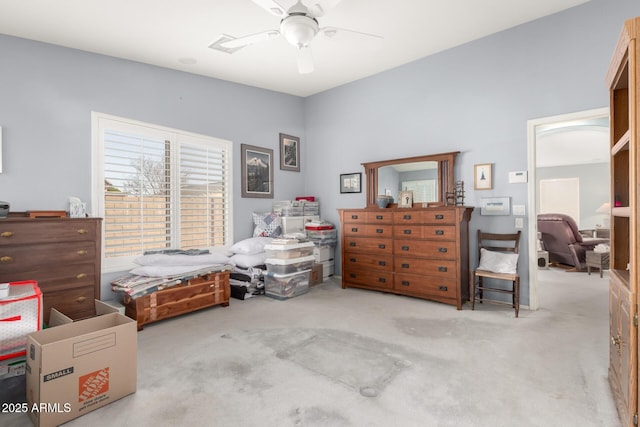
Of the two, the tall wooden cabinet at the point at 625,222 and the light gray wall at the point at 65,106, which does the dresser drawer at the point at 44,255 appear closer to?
the light gray wall at the point at 65,106

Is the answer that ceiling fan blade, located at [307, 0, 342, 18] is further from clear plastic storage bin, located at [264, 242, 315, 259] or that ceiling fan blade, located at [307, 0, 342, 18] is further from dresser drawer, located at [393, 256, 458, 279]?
dresser drawer, located at [393, 256, 458, 279]

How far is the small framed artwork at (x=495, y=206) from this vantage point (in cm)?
404

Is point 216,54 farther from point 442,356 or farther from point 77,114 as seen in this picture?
point 442,356

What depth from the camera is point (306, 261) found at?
4770 millimetres

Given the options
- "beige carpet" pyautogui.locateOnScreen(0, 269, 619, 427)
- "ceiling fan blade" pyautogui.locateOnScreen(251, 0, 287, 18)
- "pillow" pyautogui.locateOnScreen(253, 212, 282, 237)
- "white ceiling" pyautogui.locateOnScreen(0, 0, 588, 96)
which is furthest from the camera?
"pillow" pyautogui.locateOnScreen(253, 212, 282, 237)

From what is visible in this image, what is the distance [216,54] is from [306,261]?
2.99m

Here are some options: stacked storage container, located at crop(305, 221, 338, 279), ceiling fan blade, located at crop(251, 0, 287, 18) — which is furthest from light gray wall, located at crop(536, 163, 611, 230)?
ceiling fan blade, located at crop(251, 0, 287, 18)

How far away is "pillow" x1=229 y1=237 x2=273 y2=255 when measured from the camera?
15.7 feet

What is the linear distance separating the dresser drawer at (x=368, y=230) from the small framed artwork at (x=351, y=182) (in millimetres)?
801

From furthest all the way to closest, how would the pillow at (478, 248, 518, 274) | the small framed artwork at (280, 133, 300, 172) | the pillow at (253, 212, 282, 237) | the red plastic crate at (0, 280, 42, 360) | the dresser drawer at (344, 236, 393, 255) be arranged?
the small framed artwork at (280, 133, 300, 172) → the pillow at (253, 212, 282, 237) → the dresser drawer at (344, 236, 393, 255) → the pillow at (478, 248, 518, 274) → the red plastic crate at (0, 280, 42, 360)

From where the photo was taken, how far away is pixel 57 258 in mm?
3010

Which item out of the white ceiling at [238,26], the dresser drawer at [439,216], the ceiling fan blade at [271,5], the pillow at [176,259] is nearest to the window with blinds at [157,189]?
the pillow at [176,259]

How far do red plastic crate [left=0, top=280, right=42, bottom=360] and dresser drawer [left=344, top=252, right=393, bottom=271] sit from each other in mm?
3591

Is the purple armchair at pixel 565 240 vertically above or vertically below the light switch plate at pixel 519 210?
below
